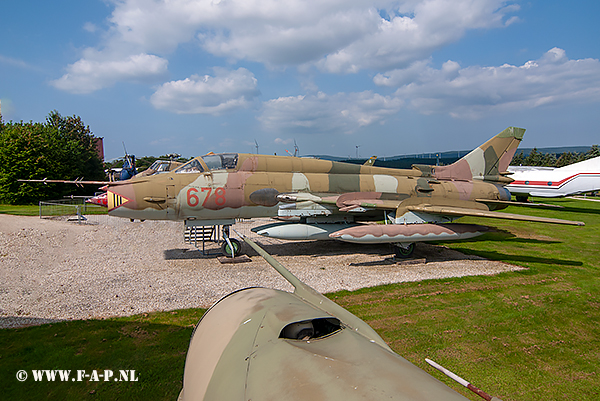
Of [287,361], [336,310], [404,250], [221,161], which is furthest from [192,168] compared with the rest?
[287,361]

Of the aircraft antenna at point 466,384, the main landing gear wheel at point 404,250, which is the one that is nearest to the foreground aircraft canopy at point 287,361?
the aircraft antenna at point 466,384

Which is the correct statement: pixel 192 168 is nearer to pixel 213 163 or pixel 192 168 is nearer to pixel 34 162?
pixel 213 163

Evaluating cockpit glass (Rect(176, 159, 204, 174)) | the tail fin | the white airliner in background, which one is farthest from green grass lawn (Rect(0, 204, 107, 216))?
the white airliner in background

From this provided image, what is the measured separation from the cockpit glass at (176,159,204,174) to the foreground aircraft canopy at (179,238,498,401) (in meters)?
8.95

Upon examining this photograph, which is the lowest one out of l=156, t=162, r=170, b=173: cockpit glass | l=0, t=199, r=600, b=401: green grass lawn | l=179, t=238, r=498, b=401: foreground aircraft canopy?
l=0, t=199, r=600, b=401: green grass lawn

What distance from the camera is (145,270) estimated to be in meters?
10.2

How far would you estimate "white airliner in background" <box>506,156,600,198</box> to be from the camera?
28.0m

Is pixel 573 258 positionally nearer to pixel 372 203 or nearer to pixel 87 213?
pixel 372 203

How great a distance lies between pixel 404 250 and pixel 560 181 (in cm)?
2704

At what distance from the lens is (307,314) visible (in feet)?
8.04

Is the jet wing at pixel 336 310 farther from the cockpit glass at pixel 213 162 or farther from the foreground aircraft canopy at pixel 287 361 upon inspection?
the cockpit glass at pixel 213 162

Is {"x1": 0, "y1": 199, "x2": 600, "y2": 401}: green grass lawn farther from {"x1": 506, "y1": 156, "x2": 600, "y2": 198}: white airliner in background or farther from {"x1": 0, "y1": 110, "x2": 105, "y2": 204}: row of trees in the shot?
{"x1": 0, "y1": 110, "x2": 105, "y2": 204}: row of trees

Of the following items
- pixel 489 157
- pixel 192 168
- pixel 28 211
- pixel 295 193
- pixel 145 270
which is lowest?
pixel 145 270

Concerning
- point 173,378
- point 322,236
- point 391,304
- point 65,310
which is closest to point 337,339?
point 173,378
